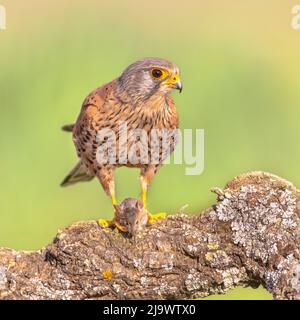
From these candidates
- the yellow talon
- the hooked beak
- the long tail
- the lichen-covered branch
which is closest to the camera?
the lichen-covered branch

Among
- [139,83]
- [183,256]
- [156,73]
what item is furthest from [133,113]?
[183,256]

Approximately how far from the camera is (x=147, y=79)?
624 centimetres

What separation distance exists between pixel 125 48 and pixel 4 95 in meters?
1.40

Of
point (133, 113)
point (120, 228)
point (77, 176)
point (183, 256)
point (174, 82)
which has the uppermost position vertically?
point (174, 82)

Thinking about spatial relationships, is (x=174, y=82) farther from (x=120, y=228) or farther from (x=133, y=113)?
(x=120, y=228)

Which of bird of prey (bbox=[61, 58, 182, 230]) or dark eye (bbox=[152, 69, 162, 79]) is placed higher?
dark eye (bbox=[152, 69, 162, 79])

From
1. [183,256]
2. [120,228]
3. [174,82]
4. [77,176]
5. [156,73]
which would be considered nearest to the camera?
[183,256]

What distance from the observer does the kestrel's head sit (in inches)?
241

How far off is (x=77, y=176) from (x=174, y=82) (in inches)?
58.4

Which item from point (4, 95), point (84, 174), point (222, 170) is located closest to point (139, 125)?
point (84, 174)

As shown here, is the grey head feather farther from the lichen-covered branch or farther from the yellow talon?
the lichen-covered branch

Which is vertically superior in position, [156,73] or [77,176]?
[156,73]

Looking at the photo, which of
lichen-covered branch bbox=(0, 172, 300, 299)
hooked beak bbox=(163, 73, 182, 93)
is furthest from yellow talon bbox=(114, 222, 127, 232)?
hooked beak bbox=(163, 73, 182, 93)

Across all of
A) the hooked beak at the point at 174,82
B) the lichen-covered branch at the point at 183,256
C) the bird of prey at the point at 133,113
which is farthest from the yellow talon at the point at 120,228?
the hooked beak at the point at 174,82
